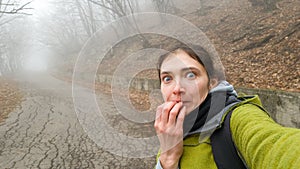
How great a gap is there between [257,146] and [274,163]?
0.12 meters

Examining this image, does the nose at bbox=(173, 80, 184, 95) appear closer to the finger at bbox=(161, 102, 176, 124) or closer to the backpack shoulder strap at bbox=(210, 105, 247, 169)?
the finger at bbox=(161, 102, 176, 124)

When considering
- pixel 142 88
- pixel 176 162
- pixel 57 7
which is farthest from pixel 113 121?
pixel 57 7

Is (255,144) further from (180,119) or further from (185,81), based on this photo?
(185,81)

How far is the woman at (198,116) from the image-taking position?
34.6 inches

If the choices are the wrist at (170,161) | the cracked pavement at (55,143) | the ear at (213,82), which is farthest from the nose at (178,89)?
the cracked pavement at (55,143)

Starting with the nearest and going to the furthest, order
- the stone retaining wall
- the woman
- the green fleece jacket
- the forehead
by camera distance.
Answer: the green fleece jacket → the woman → the forehead → the stone retaining wall

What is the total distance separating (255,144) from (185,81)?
1.39 ft

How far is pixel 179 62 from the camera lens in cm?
112

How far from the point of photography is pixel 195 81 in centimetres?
106

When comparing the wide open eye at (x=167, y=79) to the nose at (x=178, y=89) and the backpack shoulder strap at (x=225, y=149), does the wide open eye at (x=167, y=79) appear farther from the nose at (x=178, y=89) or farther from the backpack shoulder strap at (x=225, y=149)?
the backpack shoulder strap at (x=225, y=149)

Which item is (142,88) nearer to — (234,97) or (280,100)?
(280,100)

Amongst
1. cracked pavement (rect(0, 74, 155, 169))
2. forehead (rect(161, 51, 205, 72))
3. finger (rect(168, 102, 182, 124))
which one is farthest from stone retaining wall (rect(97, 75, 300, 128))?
finger (rect(168, 102, 182, 124))

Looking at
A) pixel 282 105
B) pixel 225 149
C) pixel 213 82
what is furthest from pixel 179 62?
pixel 282 105

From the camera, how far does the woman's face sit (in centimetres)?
101
